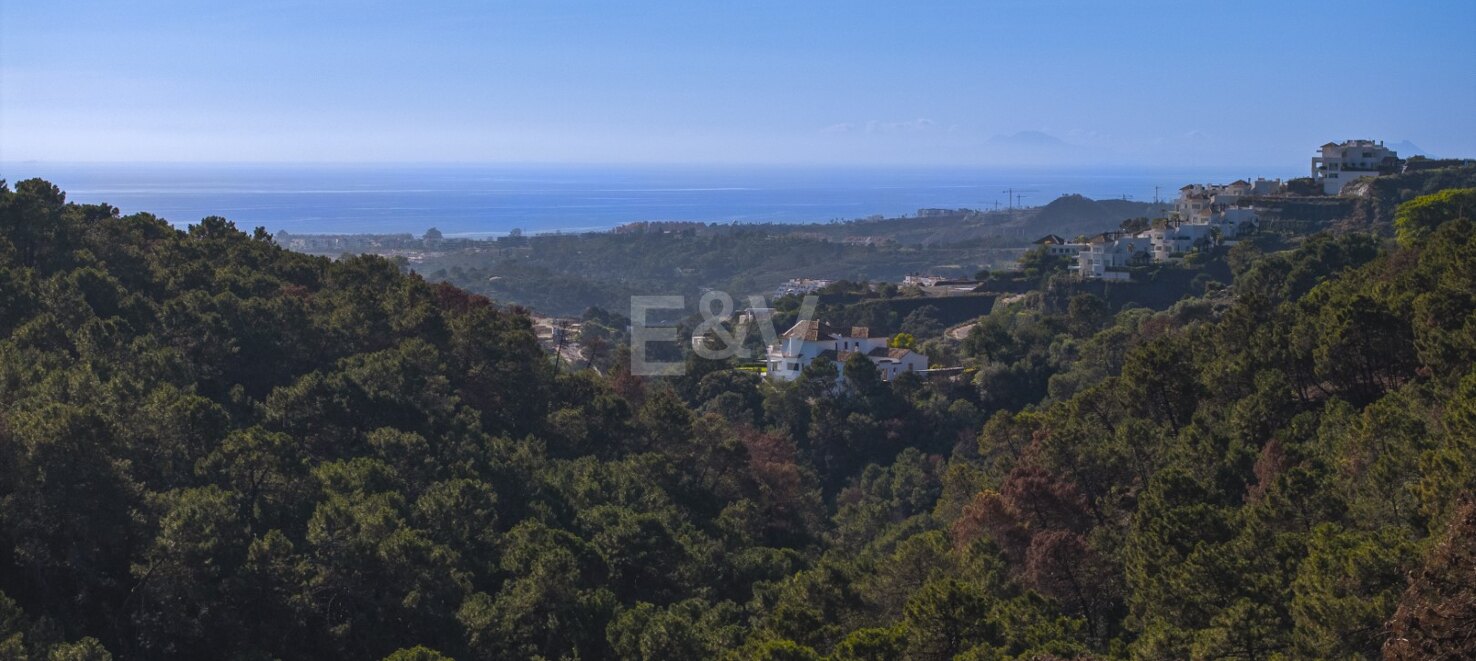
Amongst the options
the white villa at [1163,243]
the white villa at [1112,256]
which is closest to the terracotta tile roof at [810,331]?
the white villa at [1112,256]

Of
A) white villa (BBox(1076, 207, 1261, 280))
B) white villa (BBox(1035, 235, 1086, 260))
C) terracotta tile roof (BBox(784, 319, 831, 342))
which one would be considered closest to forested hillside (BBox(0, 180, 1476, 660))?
terracotta tile roof (BBox(784, 319, 831, 342))

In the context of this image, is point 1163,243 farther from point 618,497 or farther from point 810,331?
point 618,497

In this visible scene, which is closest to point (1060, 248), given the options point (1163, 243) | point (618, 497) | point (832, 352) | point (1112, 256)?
point (1163, 243)

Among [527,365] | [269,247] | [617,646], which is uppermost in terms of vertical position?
[269,247]

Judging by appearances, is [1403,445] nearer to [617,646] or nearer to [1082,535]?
[1082,535]

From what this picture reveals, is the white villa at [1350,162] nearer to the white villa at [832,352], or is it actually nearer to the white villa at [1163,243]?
the white villa at [1163,243]

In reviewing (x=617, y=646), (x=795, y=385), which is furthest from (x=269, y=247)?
(x=617, y=646)
